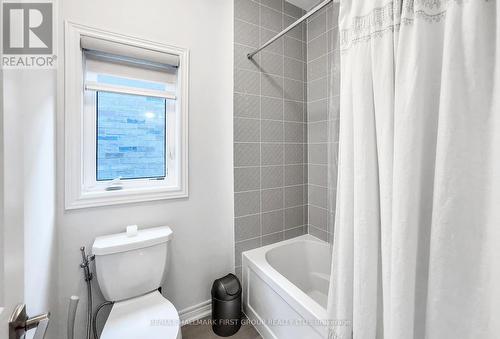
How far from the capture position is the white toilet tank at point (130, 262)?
1.22 meters

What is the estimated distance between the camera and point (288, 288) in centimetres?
131

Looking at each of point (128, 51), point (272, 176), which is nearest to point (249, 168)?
point (272, 176)

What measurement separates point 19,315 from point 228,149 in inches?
56.1

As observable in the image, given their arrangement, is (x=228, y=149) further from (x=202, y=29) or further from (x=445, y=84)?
(x=445, y=84)

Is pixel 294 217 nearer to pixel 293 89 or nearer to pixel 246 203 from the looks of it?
pixel 246 203

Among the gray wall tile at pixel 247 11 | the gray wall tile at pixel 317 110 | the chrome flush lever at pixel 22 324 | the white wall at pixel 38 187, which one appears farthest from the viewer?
the gray wall tile at pixel 317 110

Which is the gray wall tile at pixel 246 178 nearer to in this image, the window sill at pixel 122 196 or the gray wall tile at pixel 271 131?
the gray wall tile at pixel 271 131

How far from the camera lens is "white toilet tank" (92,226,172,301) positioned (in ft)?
4.01

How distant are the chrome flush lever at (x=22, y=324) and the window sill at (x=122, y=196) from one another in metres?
0.99

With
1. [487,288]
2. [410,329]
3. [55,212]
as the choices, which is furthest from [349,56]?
[55,212]

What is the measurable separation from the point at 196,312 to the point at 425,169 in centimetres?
177

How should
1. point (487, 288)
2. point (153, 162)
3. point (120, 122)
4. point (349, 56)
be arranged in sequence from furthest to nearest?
point (153, 162) → point (120, 122) → point (349, 56) → point (487, 288)

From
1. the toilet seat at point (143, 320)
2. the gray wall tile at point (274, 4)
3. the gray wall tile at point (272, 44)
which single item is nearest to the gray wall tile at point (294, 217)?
the toilet seat at point (143, 320)

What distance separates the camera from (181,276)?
5.30 ft
